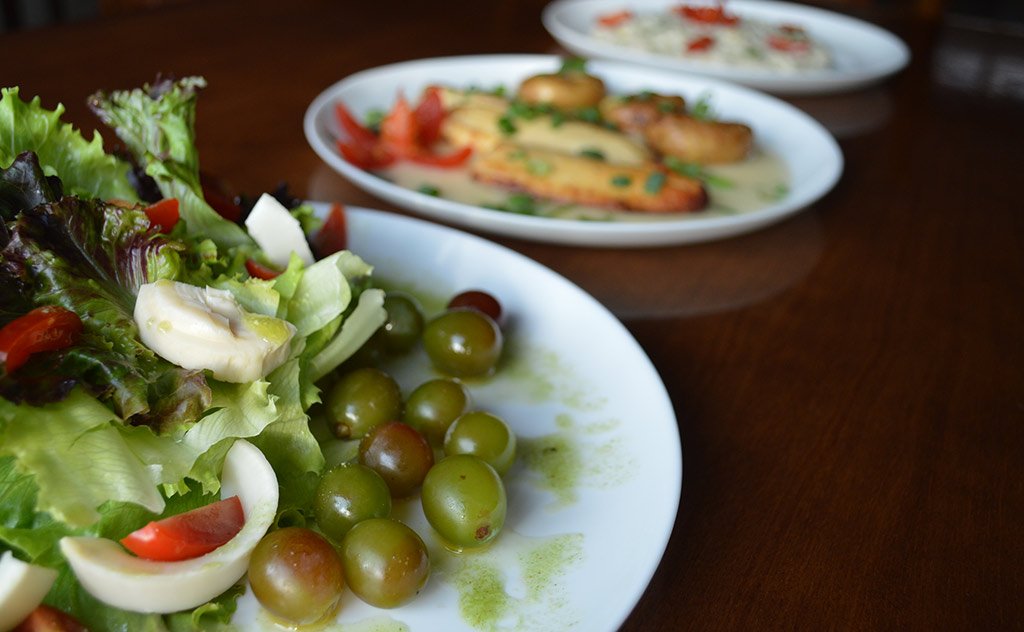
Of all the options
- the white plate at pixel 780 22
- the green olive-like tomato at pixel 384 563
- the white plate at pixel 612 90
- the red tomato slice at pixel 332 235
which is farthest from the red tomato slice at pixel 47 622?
the white plate at pixel 780 22

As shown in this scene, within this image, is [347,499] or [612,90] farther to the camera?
[612,90]

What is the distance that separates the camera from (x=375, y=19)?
3.38 metres

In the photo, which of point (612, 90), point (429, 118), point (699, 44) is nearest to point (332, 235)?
point (429, 118)

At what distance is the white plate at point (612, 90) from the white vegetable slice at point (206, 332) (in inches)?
28.6

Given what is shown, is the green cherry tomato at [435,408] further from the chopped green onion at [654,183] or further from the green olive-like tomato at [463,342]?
the chopped green onion at [654,183]

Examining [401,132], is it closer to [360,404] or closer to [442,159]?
[442,159]

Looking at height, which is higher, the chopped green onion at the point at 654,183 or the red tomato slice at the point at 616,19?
the chopped green onion at the point at 654,183

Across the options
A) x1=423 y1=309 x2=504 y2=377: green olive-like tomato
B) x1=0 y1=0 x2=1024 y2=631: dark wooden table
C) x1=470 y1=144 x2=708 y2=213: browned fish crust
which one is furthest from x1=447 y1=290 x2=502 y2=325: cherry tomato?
x1=470 y1=144 x2=708 y2=213: browned fish crust

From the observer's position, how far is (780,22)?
3654mm

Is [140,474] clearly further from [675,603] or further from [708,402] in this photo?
[708,402]

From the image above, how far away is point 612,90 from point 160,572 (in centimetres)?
229

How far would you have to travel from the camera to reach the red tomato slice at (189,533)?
3.09 ft

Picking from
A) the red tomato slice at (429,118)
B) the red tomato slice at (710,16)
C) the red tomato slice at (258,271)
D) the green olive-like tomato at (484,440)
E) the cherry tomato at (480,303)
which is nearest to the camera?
the green olive-like tomato at (484,440)

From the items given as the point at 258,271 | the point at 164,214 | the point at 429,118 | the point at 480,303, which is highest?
the point at 164,214
